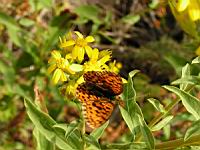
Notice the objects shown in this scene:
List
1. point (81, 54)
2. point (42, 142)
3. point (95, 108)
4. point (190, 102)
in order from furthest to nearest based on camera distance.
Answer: point (81, 54), point (42, 142), point (190, 102), point (95, 108)

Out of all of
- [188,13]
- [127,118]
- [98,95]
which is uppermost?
[188,13]

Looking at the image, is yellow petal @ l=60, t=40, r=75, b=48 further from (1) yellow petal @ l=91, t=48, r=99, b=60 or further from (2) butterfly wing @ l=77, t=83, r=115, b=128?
(2) butterfly wing @ l=77, t=83, r=115, b=128

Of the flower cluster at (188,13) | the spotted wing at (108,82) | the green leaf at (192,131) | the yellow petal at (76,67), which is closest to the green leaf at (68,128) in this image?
the spotted wing at (108,82)

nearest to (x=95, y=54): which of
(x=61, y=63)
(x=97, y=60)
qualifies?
(x=97, y=60)

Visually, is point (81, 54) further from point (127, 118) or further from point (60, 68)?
point (127, 118)

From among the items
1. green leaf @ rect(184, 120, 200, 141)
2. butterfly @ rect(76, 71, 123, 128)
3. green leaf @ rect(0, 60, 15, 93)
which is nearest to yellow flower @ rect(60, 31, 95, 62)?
→ butterfly @ rect(76, 71, 123, 128)

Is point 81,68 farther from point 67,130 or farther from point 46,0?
point 46,0

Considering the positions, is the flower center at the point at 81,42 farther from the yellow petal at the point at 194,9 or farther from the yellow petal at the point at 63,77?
the yellow petal at the point at 194,9
